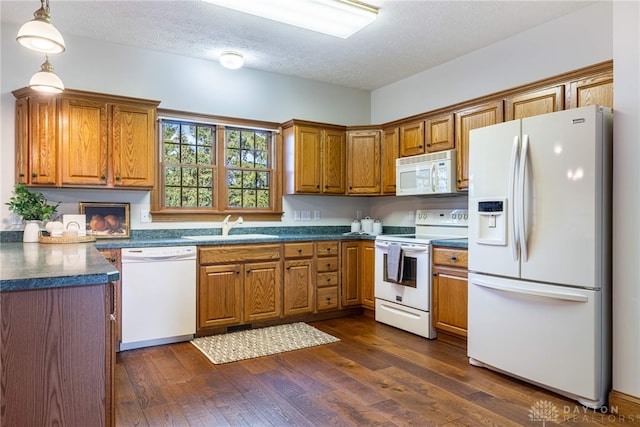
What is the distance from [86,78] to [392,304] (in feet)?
11.8

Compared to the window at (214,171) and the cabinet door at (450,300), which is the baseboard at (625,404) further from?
the window at (214,171)

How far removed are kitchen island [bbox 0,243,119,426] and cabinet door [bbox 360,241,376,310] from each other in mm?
3203

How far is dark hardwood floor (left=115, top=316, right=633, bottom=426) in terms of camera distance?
2.26m

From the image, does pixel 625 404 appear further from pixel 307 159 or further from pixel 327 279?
pixel 307 159

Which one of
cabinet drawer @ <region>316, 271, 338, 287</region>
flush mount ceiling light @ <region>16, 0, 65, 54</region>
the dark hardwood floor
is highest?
flush mount ceiling light @ <region>16, 0, 65, 54</region>

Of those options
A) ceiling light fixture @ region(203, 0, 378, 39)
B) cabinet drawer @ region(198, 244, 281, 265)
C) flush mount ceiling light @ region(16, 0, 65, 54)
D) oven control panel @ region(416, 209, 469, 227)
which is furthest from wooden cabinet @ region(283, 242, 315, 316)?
flush mount ceiling light @ region(16, 0, 65, 54)

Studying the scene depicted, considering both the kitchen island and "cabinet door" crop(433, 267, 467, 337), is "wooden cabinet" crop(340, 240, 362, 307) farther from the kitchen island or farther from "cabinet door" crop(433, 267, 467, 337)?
the kitchen island

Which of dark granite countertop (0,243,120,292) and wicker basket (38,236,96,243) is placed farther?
wicker basket (38,236,96,243)

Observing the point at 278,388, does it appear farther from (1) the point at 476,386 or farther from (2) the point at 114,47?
(2) the point at 114,47

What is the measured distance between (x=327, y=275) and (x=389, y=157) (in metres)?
1.52

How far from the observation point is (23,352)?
1358 millimetres

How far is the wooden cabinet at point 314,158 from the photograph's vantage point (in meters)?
4.50

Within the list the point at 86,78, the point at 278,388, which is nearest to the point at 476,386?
the point at 278,388

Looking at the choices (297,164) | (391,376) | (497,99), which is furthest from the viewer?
(297,164)
